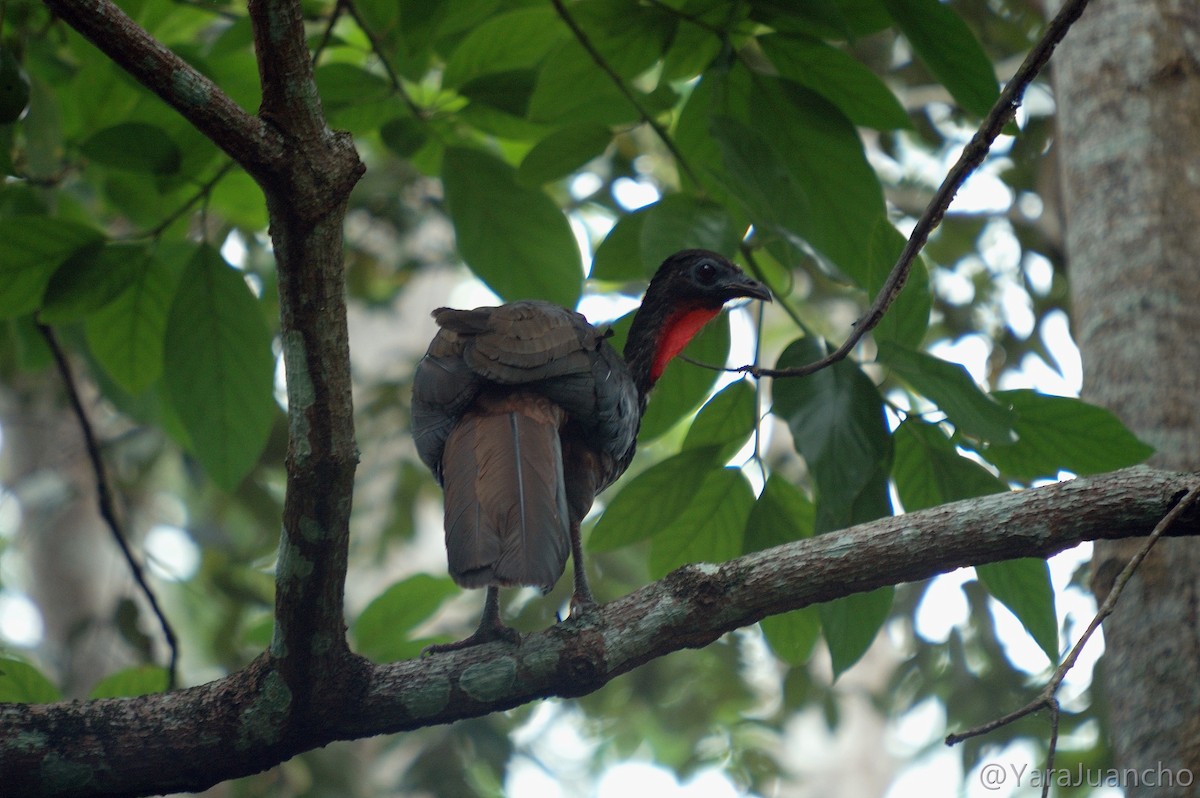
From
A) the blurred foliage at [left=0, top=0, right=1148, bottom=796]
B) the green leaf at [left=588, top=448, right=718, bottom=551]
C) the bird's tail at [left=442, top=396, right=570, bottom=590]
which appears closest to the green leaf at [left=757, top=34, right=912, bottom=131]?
the blurred foliage at [left=0, top=0, right=1148, bottom=796]

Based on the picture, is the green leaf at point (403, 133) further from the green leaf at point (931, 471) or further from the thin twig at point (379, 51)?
the green leaf at point (931, 471)

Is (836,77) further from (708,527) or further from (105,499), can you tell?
(105,499)

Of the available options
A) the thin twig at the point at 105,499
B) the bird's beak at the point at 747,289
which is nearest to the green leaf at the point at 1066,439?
the bird's beak at the point at 747,289

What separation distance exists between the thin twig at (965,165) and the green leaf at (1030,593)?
29.1 inches

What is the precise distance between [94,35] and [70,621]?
614 cm

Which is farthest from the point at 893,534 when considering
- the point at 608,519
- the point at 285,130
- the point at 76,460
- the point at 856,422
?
the point at 76,460

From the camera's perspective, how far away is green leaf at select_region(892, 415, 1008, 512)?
2764 millimetres

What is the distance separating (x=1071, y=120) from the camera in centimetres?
382

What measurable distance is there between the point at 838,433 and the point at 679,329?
1237 mm

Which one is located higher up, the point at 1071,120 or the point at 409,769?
the point at 1071,120

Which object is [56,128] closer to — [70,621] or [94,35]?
[94,35]

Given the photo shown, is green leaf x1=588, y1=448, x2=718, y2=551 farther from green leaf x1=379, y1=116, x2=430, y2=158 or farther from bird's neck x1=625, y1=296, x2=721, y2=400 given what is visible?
green leaf x1=379, y1=116, x2=430, y2=158

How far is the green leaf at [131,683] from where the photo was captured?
3204mm

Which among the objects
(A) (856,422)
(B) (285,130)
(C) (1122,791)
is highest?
(B) (285,130)
